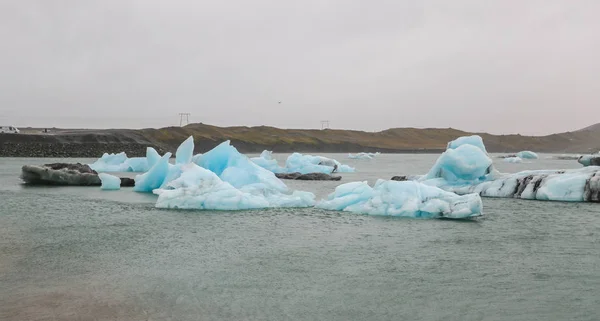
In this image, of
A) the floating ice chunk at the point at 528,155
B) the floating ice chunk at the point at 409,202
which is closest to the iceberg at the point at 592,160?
the floating ice chunk at the point at 409,202

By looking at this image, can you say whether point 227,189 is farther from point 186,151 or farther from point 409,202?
point 409,202

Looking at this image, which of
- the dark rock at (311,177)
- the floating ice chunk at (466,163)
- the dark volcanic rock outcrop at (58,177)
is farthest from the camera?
the dark rock at (311,177)

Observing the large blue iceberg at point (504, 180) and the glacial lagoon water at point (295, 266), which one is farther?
the large blue iceberg at point (504, 180)

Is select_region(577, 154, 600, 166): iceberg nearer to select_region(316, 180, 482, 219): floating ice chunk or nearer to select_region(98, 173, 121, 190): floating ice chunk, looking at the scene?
select_region(316, 180, 482, 219): floating ice chunk

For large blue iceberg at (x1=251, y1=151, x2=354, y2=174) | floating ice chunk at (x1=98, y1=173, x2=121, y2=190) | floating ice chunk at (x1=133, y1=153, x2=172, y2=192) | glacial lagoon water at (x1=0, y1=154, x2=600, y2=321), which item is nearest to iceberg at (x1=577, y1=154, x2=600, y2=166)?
glacial lagoon water at (x1=0, y1=154, x2=600, y2=321)

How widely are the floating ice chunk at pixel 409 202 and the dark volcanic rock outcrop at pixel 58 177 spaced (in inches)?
547

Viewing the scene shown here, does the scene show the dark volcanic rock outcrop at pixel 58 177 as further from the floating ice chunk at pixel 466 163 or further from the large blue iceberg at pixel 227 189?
the floating ice chunk at pixel 466 163

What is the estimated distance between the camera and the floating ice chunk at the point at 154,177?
22531 mm

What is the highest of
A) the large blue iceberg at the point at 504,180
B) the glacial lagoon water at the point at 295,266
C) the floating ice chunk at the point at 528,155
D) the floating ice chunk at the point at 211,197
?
the floating ice chunk at the point at 528,155

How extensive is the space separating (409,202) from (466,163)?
6504 millimetres

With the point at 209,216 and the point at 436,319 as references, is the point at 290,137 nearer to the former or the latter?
the point at 209,216

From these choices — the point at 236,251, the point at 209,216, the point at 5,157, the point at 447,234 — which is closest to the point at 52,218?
the point at 209,216

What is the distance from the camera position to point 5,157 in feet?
184

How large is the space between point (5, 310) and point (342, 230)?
808cm
